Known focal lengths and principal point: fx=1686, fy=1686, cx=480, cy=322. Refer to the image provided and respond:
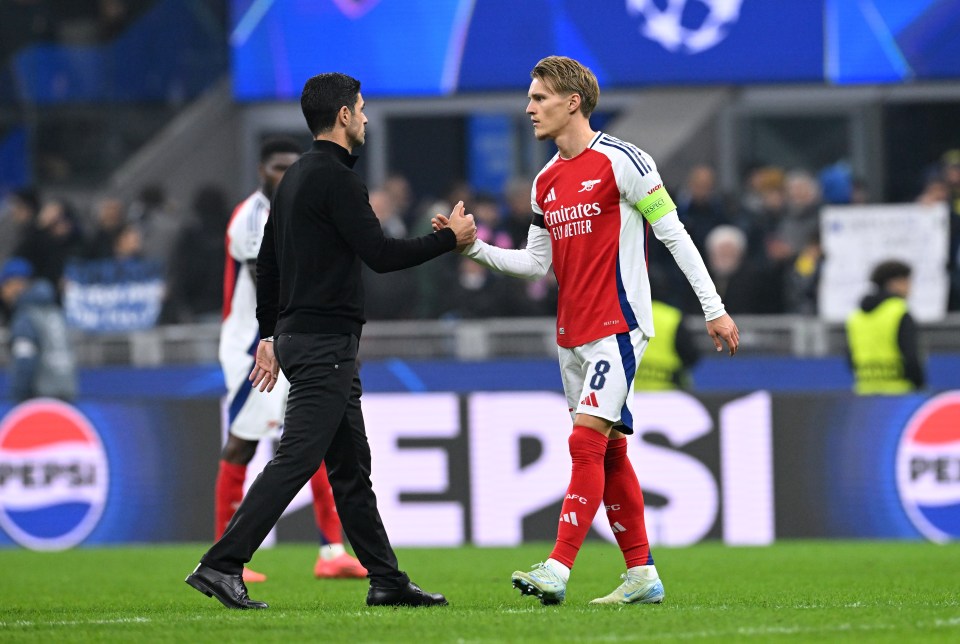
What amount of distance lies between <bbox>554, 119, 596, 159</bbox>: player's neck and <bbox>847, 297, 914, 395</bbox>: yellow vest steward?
5293 mm

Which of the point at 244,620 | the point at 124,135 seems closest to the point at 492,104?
the point at 124,135

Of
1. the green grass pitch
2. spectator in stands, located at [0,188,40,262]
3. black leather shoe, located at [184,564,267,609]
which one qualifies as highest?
spectator in stands, located at [0,188,40,262]

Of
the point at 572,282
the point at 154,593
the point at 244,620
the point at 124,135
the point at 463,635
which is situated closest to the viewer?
the point at 463,635

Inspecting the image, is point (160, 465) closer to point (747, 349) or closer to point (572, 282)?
point (747, 349)

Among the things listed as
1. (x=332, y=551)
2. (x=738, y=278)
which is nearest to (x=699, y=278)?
(x=332, y=551)

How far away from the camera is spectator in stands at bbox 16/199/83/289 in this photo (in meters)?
15.6

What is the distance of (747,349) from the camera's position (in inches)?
537

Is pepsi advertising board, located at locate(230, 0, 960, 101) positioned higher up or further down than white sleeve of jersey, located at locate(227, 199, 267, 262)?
higher up

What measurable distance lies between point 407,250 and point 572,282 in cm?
70

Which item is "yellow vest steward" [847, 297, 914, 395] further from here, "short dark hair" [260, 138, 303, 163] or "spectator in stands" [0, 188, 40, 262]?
"spectator in stands" [0, 188, 40, 262]

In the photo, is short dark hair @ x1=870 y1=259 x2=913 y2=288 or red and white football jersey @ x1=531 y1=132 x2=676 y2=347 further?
short dark hair @ x1=870 y1=259 x2=913 y2=288

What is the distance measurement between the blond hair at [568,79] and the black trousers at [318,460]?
4.31 feet

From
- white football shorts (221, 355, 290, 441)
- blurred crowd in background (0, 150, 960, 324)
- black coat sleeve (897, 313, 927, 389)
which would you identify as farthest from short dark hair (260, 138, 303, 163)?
blurred crowd in background (0, 150, 960, 324)

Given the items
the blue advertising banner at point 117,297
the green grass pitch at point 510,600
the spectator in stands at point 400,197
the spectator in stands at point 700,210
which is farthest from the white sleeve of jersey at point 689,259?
the blue advertising banner at point 117,297
